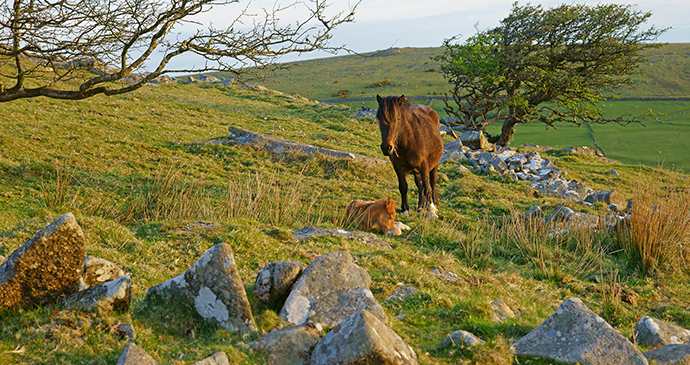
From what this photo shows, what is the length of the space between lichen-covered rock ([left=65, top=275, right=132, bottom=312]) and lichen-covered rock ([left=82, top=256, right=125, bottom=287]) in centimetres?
24

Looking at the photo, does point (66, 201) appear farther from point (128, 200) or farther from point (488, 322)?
point (488, 322)

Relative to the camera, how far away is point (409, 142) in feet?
35.7

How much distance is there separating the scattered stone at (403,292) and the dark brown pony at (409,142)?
169 inches

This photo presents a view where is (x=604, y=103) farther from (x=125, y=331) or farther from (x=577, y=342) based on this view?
(x=125, y=331)

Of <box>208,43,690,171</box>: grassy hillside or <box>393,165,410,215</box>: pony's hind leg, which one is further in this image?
<box>208,43,690,171</box>: grassy hillside

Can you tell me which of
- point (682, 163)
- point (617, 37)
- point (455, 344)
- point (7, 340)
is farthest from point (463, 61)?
point (7, 340)

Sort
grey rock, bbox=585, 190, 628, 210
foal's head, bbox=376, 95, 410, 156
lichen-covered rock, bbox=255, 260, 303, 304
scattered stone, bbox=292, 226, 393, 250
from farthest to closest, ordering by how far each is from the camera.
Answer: grey rock, bbox=585, 190, 628, 210 < foal's head, bbox=376, 95, 410, 156 < scattered stone, bbox=292, 226, 393, 250 < lichen-covered rock, bbox=255, 260, 303, 304

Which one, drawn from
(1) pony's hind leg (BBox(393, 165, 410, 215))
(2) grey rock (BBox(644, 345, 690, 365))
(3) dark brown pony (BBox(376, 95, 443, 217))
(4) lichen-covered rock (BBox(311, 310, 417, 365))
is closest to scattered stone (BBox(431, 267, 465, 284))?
(2) grey rock (BBox(644, 345, 690, 365))

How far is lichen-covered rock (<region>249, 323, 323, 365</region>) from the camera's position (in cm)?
362

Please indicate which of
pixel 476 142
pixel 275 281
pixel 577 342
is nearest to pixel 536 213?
pixel 577 342

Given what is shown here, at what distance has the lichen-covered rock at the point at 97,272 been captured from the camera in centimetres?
428

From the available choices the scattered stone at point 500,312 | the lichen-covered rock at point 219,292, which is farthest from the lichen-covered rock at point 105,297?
the scattered stone at point 500,312

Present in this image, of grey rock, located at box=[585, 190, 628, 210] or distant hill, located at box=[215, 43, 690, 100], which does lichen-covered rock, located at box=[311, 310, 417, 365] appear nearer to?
grey rock, located at box=[585, 190, 628, 210]

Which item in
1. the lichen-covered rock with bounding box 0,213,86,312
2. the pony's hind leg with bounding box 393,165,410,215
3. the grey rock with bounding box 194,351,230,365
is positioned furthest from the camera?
the pony's hind leg with bounding box 393,165,410,215
